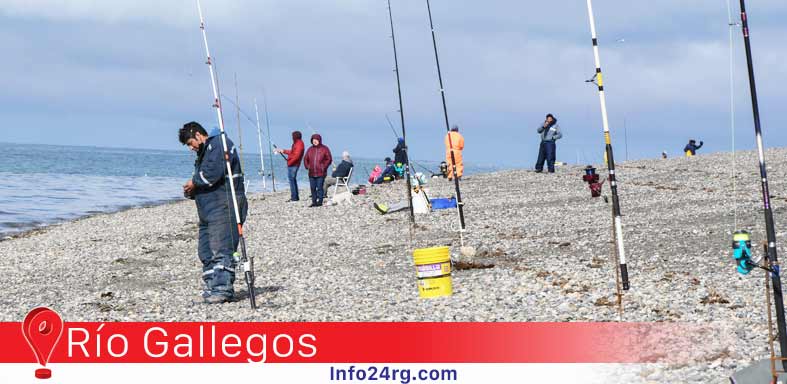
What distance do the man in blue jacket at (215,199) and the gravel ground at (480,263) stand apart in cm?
43

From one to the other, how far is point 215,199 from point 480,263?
373 centimetres

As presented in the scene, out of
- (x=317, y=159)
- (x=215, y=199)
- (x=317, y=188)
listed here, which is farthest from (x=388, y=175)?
(x=215, y=199)

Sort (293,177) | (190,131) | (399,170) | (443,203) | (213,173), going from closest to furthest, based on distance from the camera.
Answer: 1. (213,173)
2. (190,131)
3. (443,203)
4. (293,177)
5. (399,170)

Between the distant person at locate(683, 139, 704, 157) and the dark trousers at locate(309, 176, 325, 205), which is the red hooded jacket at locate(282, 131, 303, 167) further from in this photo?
the distant person at locate(683, 139, 704, 157)

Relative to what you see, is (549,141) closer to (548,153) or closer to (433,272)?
(548,153)

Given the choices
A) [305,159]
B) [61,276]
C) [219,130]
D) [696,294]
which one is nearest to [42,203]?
[305,159]

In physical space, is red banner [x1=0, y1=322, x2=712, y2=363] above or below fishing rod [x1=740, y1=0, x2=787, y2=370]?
below

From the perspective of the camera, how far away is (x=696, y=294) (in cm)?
901

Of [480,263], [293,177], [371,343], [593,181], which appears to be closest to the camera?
[371,343]

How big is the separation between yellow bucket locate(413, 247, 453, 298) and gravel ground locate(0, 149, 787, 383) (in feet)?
0.73

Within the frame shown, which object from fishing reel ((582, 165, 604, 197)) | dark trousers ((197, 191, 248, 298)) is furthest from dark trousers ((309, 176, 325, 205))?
dark trousers ((197, 191, 248, 298))

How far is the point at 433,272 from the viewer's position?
9539 mm

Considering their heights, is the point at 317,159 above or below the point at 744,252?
above

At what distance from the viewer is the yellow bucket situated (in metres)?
9.51
